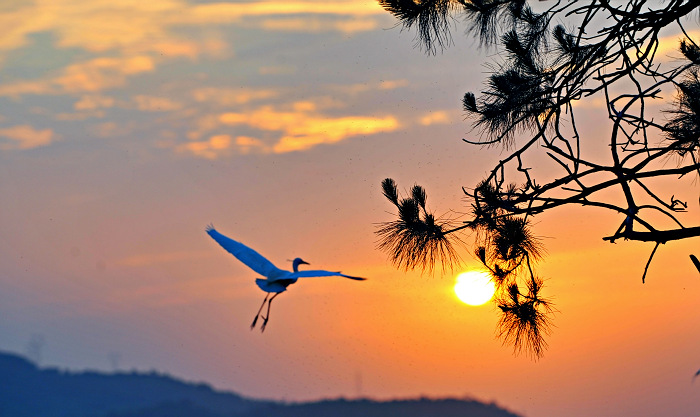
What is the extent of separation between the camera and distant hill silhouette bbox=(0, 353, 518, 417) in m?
106

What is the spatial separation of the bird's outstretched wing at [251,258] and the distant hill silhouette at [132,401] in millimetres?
90106

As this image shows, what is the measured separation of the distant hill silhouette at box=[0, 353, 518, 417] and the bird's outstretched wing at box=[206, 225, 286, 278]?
9011 cm

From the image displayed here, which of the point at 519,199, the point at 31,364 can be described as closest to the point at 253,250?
the point at 519,199

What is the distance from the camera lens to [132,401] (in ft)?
461

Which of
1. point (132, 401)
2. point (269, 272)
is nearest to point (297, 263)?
point (269, 272)

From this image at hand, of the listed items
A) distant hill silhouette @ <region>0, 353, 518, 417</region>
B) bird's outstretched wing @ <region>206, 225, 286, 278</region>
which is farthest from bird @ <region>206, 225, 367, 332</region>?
distant hill silhouette @ <region>0, 353, 518, 417</region>

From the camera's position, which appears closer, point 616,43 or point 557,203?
point 557,203

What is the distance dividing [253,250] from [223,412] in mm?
130059

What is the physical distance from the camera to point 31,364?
18762 centimetres

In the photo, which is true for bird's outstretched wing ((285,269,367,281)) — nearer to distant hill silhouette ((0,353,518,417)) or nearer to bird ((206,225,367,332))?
bird ((206,225,367,332))

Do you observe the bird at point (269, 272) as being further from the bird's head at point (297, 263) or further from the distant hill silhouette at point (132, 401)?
the distant hill silhouette at point (132, 401)

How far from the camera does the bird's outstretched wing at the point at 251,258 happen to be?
17.0 ft

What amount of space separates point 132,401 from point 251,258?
465 feet

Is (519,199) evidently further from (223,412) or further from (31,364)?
(31,364)
